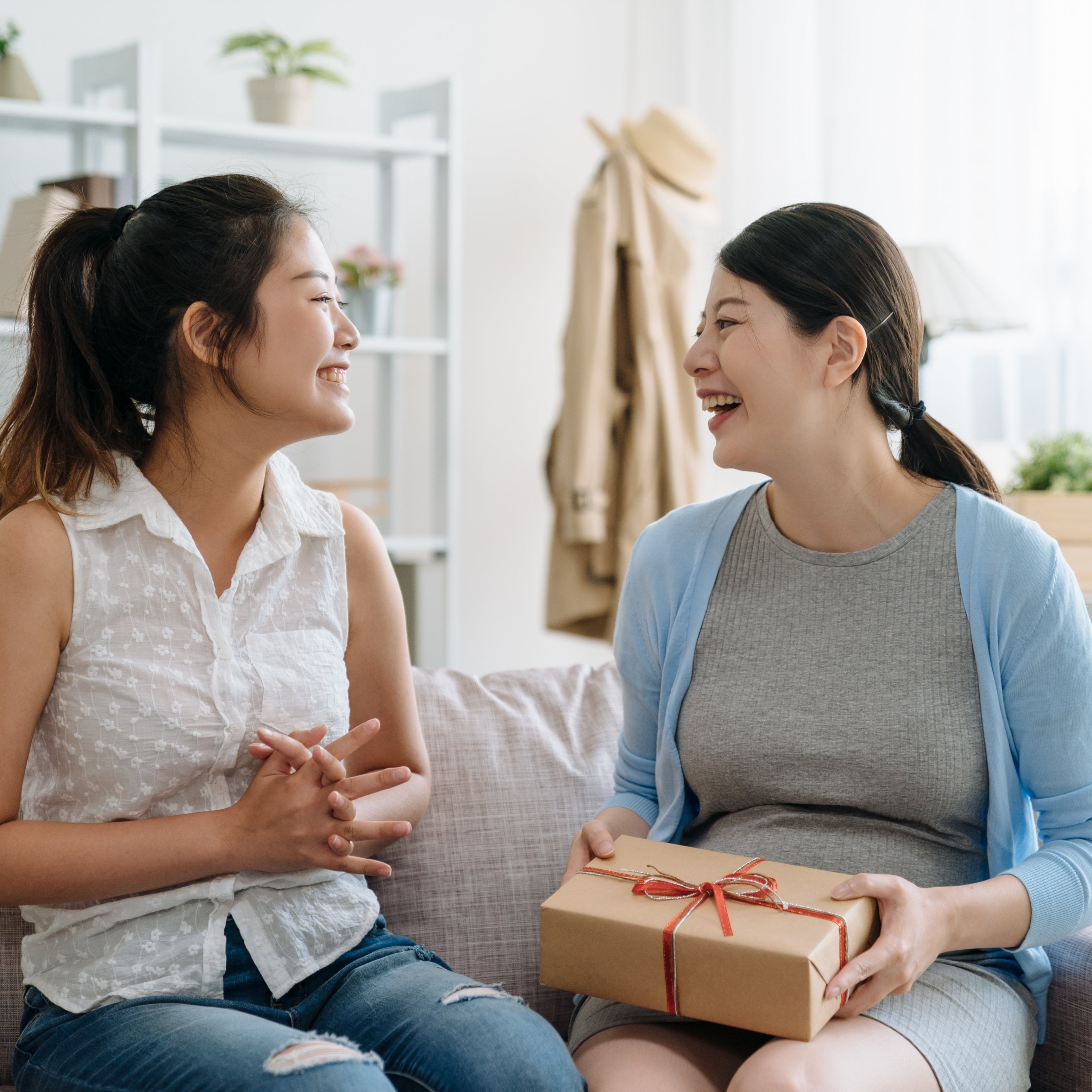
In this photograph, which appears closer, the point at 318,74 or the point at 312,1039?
the point at 312,1039

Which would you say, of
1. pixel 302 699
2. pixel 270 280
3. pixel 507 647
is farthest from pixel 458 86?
pixel 302 699

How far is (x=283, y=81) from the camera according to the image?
9.31ft

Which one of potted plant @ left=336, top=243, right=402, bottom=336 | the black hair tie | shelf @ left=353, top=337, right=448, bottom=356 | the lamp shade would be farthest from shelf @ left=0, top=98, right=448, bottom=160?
the black hair tie

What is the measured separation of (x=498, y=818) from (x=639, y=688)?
0.23m

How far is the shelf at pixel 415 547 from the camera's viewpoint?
9.78 feet

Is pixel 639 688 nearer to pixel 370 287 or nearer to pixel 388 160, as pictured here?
pixel 370 287

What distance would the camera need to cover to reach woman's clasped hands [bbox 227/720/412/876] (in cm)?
109

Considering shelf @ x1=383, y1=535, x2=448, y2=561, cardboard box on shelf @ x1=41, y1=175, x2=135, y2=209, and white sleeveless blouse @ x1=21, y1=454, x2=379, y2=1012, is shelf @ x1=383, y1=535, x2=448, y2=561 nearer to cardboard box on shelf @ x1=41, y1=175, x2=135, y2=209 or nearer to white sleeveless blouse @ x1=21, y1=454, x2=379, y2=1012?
cardboard box on shelf @ x1=41, y1=175, x2=135, y2=209

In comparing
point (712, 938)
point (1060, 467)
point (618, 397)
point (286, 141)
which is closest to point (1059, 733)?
point (712, 938)

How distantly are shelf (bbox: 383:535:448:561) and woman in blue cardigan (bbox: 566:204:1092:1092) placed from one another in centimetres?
167

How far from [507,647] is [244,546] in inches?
96.9

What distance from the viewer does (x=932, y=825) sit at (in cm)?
120

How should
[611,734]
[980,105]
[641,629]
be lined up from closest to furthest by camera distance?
[641,629], [611,734], [980,105]

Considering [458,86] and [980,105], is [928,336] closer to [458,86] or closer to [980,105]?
[980,105]
